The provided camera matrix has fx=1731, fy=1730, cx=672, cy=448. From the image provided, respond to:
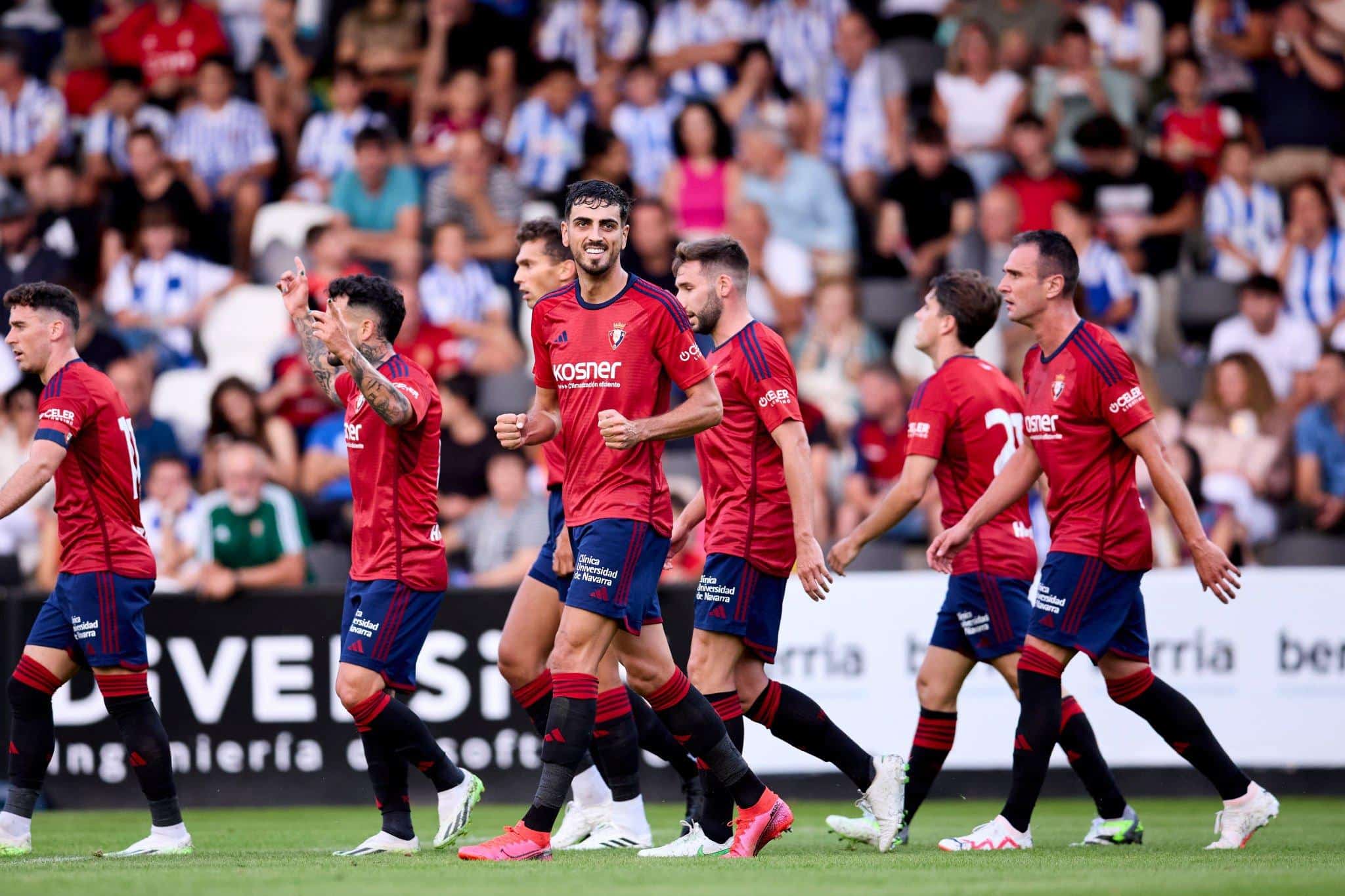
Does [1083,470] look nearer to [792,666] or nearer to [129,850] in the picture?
[792,666]

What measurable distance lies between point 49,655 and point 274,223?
9.17m

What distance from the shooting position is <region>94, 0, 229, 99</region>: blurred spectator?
1831 cm

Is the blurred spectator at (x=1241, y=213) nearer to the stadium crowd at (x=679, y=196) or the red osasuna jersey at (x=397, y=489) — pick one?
the stadium crowd at (x=679, y=196)

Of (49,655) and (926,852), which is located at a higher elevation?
(49,655)

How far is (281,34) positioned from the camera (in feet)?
61.3

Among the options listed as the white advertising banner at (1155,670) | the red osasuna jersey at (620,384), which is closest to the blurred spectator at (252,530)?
the white advertising banner at (1155,670)

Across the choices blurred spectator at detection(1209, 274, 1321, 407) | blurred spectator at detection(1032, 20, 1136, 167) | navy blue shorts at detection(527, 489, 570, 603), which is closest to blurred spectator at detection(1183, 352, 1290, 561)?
blurred spectator at detection(1209, 274, 1321, 407)

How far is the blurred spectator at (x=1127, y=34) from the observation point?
18594 mm

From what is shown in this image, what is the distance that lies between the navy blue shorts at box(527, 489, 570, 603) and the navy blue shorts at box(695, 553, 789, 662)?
30.0 inches

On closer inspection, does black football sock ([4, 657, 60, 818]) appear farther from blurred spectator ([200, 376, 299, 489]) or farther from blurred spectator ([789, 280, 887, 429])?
blurred spectator ([789, 280, 887, 429])

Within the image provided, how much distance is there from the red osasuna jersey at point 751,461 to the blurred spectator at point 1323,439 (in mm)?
7381

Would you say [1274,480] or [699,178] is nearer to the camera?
[1274,480]

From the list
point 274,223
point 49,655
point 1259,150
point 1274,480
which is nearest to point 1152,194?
point 1259,150

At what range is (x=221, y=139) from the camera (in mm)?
17766
